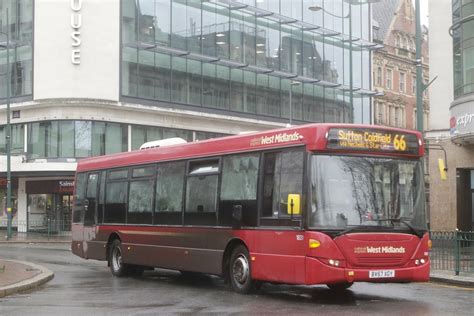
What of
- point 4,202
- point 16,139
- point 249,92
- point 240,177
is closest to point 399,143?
point 240,177

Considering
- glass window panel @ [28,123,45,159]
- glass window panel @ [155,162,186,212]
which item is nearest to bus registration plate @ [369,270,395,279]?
glass window panel @ [155,162,186,212]

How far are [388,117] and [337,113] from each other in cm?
1546

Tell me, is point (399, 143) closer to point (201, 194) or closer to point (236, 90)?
point (201, 194)

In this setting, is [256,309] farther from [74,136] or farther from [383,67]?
[383,67]

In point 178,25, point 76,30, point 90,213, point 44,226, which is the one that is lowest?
point 44,226

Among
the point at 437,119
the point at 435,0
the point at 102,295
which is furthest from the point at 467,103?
the point at 102,295

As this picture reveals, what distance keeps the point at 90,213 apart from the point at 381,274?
978 cm

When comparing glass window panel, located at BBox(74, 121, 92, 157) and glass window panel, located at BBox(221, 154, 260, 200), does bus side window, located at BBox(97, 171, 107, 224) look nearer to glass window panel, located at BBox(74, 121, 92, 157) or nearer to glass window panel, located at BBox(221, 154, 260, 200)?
glass window panel, located at BBox(221, 154, 260, 200)

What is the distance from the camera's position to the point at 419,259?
12.5m

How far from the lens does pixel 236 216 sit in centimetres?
1358

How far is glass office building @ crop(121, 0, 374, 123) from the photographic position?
155 ft

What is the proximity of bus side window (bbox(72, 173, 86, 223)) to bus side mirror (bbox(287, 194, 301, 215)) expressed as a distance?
30.1ft

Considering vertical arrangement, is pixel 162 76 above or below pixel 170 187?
above

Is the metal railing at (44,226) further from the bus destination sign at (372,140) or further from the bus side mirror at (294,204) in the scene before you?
the bus destination sign at (372,140)
